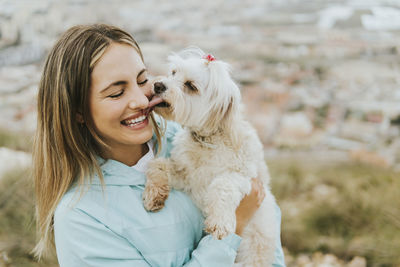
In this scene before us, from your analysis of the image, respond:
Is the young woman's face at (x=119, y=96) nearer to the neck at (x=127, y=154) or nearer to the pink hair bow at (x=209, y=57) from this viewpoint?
the neck at (x=127, y=154)

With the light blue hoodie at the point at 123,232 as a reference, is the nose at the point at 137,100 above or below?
above

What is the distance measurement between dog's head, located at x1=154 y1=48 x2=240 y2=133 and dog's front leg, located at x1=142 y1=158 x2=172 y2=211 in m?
0.28

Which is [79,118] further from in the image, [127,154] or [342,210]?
[342,210]

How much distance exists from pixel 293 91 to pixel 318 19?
54.8 inches

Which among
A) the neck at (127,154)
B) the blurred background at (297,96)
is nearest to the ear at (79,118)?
the neck at (127,154)

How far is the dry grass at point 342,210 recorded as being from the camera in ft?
11.0

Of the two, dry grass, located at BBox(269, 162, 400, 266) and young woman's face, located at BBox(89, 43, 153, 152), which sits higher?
young woman's face, located at BBox(89, 43, 153, 152)

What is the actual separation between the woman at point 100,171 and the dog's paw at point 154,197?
0.03 meters

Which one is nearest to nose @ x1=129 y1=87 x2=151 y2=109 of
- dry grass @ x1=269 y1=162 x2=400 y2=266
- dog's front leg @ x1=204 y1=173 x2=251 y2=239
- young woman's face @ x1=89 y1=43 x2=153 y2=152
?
young woman's face @ x1=89 y1=43 x2=153 y2=152

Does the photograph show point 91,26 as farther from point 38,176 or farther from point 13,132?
point 13,132

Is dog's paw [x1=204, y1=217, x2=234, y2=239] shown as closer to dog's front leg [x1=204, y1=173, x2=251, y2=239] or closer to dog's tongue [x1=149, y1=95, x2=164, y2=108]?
dog's front leg [x1=204, y1=173, x2=251, y2=239]

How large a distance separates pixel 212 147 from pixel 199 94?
0.33 meters

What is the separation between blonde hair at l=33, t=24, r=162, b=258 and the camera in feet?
4.85

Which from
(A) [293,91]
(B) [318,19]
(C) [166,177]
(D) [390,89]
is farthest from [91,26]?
(B) [318,19]
